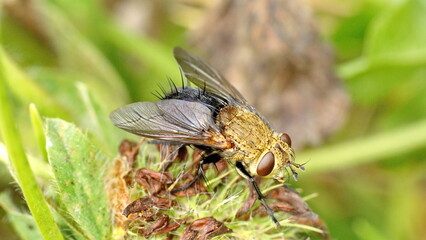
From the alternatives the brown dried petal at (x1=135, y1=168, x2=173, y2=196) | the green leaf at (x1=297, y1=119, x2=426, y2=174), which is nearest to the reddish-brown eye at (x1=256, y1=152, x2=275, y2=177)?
the brown dried petal at (x1=135, y1=168, x2=173, y2=196)

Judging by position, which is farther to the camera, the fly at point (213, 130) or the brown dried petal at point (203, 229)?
the fly at point (213, 130)

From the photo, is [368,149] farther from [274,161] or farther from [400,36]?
[274,161]

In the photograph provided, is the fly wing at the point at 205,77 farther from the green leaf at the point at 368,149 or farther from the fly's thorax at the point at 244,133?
the green leaf at the point at 368,149

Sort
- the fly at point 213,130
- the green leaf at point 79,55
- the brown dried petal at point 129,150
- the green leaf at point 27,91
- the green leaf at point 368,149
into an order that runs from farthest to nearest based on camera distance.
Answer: the green leaf at point 368,149 → the green leaf at point 79,55 → the green leaf at point 27,91 → the brown dried petal at point 129,150 → the fly at point 213,130

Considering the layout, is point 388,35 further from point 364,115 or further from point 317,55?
point 364,115

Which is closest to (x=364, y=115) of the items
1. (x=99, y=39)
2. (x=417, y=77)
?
(x=417, y=77)

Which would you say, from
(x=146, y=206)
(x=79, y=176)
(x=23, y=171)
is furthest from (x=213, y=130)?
(x=23, y=171)

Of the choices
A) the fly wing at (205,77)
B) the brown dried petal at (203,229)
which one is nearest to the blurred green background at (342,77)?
the fly wing at (205,77)
